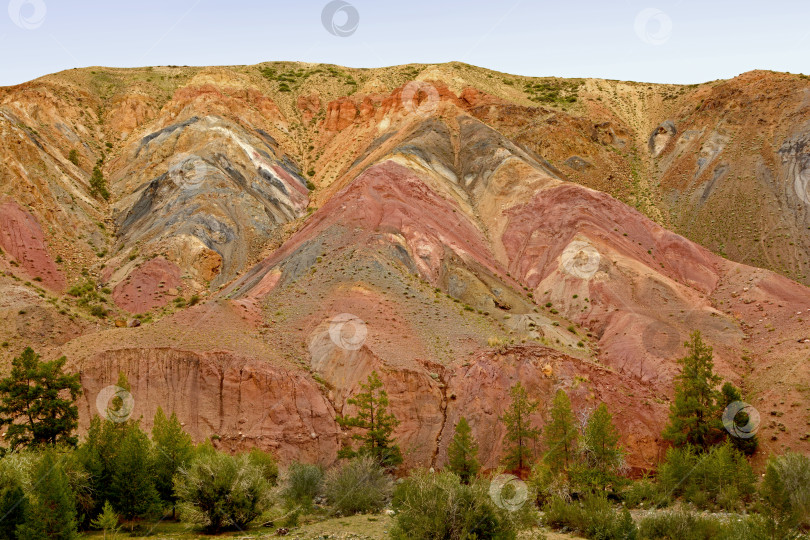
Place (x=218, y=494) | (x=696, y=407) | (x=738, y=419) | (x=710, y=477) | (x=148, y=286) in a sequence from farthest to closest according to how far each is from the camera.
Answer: (x=148, y=286) < (x=738, y=419) < (x=696, y=407) < (x=710, y=477) < (x=218, y=494)

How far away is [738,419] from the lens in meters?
36.5

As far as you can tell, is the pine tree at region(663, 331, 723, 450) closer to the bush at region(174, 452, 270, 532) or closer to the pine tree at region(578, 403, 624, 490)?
the pine tree at region(578, 403, 624, 490)

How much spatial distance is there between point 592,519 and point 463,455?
910 centimetres

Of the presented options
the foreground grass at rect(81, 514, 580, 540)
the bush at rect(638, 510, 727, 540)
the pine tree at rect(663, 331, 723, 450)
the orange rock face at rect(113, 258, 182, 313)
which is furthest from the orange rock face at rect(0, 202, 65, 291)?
the bush at rect(638, 510, 727, 540)

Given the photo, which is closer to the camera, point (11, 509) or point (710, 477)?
point (11, 509)

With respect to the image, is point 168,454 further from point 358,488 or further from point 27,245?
point 27,245

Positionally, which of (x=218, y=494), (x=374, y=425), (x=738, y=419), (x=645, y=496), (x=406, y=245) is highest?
(x=406, y=245)

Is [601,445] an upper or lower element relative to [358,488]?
upper

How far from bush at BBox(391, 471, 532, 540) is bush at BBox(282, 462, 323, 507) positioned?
11.0 m

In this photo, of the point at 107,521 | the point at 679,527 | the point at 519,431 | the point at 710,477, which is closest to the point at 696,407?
the point at 710,477

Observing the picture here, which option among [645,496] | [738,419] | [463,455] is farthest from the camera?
[738,419]

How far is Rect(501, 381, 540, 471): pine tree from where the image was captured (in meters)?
34.3

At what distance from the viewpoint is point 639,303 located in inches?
1889

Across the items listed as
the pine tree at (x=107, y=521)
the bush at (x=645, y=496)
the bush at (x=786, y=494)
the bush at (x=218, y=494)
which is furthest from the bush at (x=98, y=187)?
the bush at (x=786, y=494)
